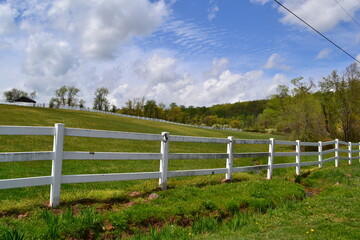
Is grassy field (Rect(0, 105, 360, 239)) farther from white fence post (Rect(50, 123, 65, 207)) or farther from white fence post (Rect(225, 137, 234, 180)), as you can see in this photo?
white fence post (Rect(225, 137, 234, 180))

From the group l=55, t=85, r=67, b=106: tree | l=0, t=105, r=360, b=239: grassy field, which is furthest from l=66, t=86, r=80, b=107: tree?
l=0, t=105, r=360, b=239: grassy field

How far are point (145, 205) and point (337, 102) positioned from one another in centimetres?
4019

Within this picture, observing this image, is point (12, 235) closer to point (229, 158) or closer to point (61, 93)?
point (229, 158)

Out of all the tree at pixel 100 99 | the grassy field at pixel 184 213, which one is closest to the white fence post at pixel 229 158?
the grassy field at pixel 184 213

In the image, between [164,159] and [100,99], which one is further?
[100,99]

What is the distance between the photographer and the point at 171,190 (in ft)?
23.1

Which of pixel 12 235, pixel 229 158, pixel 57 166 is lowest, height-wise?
pixel 12 235

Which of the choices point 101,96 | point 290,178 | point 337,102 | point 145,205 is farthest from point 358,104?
point 101,96

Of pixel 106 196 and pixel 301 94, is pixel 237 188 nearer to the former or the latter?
pixel 106 196

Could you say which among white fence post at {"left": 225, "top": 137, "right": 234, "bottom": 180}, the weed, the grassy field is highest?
white fence post at {"left": 225, "top": 137, "right": 234, "bottom": 180}

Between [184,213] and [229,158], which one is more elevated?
[229,158]

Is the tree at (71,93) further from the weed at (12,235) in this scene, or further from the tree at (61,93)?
the weed at (12,235)

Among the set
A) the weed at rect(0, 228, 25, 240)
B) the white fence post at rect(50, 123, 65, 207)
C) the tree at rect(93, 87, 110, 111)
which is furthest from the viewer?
the tree at rect(93, 87, 110, 111)

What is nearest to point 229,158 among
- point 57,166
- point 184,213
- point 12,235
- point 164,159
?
point 164,159
